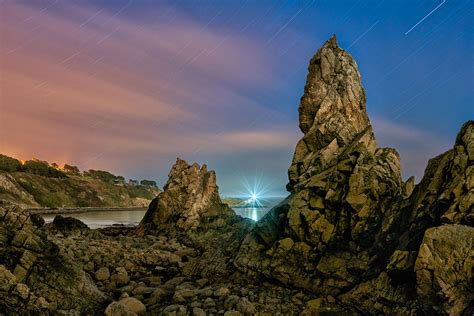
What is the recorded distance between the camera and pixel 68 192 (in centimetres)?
15388

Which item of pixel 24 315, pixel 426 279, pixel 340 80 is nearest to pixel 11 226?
pixel 24 315

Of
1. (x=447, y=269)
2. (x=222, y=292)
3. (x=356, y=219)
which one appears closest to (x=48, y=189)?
(x=222, y=292)

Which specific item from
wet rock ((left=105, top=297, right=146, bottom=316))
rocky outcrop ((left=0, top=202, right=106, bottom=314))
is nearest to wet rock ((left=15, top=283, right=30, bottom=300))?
rocky outcrop ((left=0, top=202, right=106, bottom=314))

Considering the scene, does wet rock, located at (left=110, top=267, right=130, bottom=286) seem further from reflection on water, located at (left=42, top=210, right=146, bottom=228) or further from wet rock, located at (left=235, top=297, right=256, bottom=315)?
reflection on water, located at (left=42, top=210, right=146, bottom=228)

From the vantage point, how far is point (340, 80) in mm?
24797

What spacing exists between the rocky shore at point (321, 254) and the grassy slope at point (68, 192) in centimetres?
11035

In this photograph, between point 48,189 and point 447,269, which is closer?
point 447,269

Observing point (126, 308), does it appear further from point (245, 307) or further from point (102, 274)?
point (102, 274)

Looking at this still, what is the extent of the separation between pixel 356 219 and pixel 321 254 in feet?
8.63

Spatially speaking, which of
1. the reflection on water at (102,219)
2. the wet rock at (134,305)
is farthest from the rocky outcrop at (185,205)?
the wet rock at (134,305)

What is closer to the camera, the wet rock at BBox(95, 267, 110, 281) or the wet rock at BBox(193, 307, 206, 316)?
the wet rock at BBox(193, 307, 206, 316)

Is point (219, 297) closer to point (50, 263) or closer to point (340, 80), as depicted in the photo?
Answer: point (50, 263)

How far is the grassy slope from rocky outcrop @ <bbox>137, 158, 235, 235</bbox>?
80.2 m

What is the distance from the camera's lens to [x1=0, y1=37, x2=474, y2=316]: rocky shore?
10.9 m
